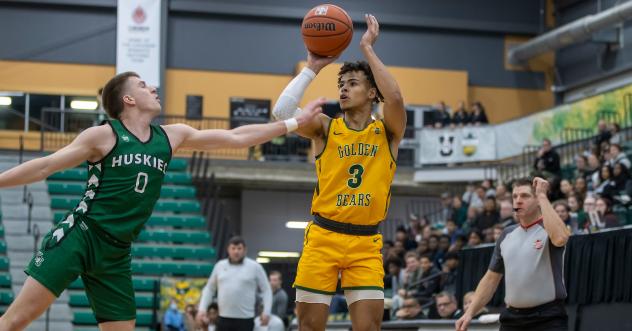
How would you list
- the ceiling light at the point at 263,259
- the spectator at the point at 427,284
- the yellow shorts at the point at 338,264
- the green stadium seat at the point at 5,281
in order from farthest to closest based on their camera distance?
1. the ceiling light at the point at 263,259
2. the green stadium seat at the point at 5,281
3. the spectator at the point at 427,284
4. the yellow shorts at the point at 338,264

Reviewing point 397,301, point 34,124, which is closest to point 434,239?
point 397,301

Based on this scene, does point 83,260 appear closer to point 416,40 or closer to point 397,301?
point 397,301

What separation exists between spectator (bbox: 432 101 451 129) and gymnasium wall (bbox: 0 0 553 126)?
203 cm

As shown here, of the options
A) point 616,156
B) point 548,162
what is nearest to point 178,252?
point 548,162

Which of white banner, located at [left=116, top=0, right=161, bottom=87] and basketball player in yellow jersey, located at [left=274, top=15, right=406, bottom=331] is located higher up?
white banner, located at [left=116, top=0, right=161, bottom=87]

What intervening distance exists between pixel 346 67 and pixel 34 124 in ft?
79.4

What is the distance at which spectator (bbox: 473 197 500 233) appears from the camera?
1862 centimetres

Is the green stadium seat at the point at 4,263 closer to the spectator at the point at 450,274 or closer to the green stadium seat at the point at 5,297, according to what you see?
the green stadium seat at the point at 5,297

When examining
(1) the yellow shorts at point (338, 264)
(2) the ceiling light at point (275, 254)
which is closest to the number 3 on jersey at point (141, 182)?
(1) the yellow shorts at point (338, 264)

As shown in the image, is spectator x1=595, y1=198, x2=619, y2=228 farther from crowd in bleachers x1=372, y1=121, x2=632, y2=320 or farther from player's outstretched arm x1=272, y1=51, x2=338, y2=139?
player's outstretched arm x1=272, y1=51, x2=338, y2=139

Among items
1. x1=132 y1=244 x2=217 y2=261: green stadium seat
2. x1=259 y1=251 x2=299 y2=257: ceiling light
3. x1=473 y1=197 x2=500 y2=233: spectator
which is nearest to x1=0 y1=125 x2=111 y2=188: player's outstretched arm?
x1=473 y1=197 x2=500 y2=233: spectator

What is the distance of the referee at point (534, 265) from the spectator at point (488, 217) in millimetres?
10919

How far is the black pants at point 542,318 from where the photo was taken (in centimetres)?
730

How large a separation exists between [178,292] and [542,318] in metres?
12.2
